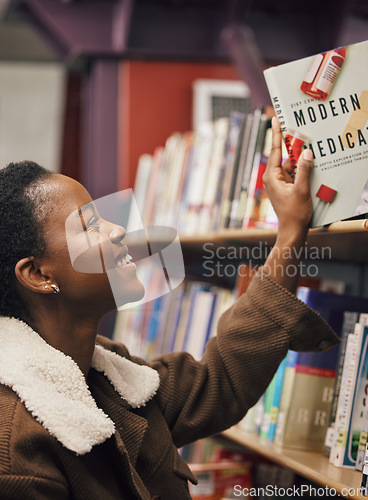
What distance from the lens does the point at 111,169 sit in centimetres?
272

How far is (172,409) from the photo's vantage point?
1.22 metres

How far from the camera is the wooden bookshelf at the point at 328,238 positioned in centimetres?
102

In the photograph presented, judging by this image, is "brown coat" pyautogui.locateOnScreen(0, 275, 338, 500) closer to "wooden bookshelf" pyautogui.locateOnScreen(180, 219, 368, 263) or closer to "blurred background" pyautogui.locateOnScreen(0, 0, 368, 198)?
"wooden bookshelf" pyautogui.locateOnScreen(180, 219, 368, 263)

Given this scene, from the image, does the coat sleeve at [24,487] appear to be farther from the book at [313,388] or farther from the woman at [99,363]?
the book at [313,388]

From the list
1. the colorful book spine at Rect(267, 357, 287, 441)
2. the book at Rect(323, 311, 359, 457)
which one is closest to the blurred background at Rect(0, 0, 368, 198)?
the colorful book spine at Rect(267, 357, 287, 441)

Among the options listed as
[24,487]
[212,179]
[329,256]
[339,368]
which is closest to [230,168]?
[212,179]

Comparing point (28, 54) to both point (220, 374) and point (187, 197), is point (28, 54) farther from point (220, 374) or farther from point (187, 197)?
point (220, 374)

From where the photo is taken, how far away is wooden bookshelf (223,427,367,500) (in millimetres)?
1044

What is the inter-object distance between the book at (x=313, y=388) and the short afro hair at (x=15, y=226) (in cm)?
59

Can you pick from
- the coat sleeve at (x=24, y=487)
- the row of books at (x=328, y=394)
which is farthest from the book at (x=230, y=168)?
the coat sleeve at (x=24, y=487)

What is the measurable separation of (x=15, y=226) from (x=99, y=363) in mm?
316

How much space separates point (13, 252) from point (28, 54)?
11.0 feet

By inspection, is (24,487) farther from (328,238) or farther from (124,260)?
(328,238)

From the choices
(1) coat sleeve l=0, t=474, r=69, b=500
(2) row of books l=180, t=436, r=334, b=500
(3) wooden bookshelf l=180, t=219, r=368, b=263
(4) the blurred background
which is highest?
(4) the blurred background
